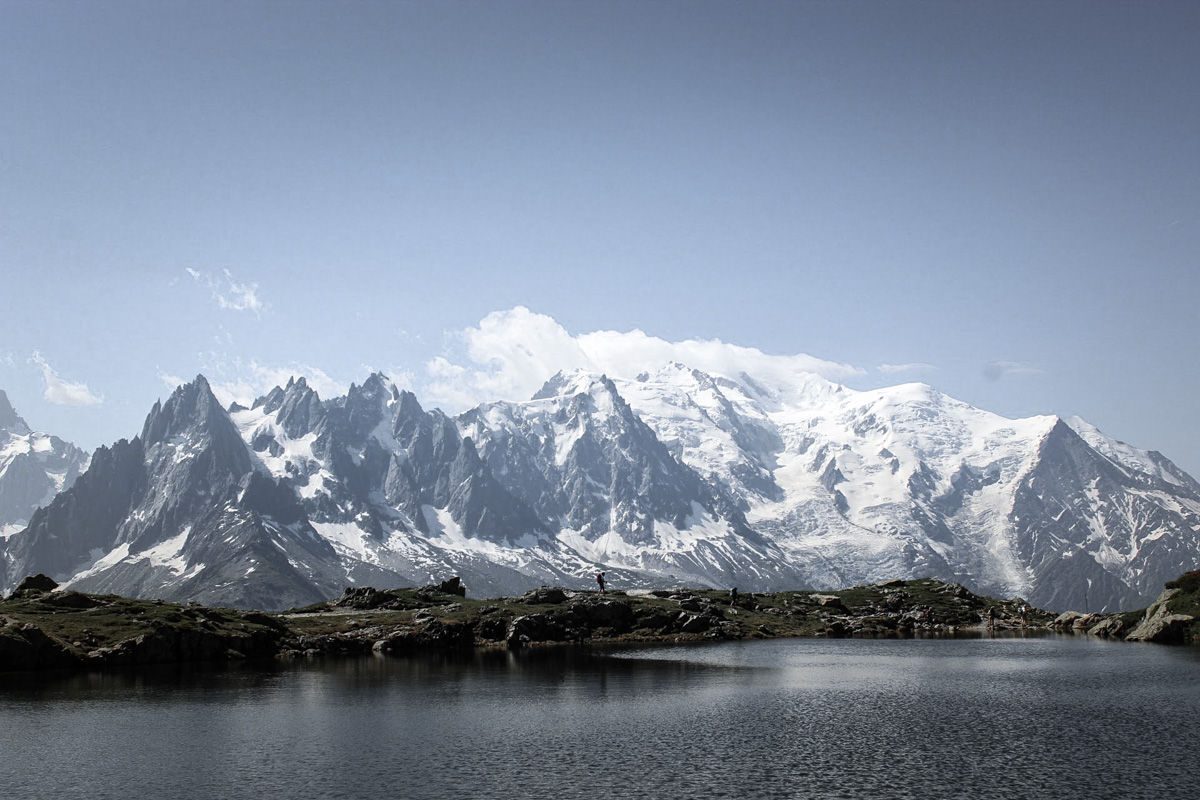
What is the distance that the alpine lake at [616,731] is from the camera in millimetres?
68812

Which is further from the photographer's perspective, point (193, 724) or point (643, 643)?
point (643, 643)

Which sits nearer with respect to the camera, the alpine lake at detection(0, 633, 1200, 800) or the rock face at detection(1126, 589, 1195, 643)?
the alpine lake at detection(0, 633, 1200, 800)

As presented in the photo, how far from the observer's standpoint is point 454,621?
19388 centimetres

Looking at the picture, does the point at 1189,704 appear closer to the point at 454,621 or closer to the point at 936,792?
the point at 936,792

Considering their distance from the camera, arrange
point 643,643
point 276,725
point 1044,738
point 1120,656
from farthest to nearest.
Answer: point 643,643
point 1120,656
point 276,725
point 1044,738

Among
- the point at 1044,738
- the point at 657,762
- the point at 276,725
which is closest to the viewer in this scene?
the point at 657,762

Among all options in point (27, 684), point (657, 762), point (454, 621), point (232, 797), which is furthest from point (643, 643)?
point (232, 797)

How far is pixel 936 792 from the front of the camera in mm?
65500

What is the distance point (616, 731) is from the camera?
88688 mm

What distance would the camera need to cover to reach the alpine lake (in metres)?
68.8

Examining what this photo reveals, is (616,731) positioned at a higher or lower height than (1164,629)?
lower

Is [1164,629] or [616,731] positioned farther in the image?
[1164,629]

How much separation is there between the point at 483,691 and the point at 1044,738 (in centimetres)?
6140

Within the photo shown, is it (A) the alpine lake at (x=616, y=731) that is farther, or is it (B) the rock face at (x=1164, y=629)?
(B) the rock face at (x=1164, y=629)
